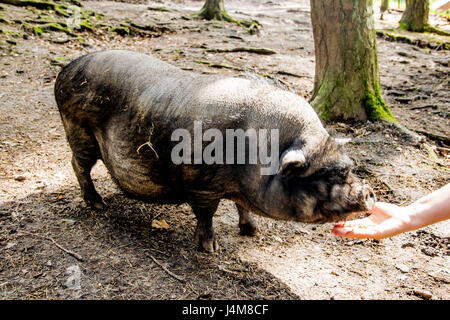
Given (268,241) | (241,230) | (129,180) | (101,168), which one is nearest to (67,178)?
(101,168)

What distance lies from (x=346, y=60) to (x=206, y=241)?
3.88m

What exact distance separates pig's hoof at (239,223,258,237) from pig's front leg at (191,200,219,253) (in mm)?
375

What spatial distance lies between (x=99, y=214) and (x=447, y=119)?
6.14m

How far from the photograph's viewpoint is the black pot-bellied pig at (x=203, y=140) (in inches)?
118

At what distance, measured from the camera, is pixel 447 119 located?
21.7 ft

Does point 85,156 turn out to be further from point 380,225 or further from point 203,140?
point 380,225

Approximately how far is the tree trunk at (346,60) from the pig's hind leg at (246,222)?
286cm

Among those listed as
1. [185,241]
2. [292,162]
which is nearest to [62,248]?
[185,241]

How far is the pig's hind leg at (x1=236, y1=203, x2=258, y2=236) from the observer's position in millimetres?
3904

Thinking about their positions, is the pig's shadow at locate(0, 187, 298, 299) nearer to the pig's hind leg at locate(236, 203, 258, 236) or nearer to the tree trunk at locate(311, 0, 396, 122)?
the pig's hind leg at locate(236, 203, 258, 236)

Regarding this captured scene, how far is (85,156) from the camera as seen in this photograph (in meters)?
4.02

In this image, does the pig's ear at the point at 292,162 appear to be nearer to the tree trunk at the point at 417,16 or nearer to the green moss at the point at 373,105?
the green moss at the point at 373,105

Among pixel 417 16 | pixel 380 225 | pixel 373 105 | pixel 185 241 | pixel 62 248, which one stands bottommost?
pixel 185 241

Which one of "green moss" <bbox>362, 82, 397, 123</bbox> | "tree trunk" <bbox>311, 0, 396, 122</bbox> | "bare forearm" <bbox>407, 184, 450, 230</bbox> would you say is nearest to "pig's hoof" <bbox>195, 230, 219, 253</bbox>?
"bare forearm" <bbox>407, 184, 450, 230</bbox>
